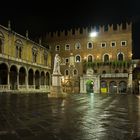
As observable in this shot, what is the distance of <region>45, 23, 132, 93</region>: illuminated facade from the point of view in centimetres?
4416

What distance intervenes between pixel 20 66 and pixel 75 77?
47.1 feet

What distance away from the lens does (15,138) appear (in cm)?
432

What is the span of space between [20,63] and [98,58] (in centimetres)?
1688

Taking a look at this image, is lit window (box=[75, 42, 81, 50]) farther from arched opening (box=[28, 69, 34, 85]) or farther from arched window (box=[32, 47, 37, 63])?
arched opening (box=[28, 69, 34, 85])

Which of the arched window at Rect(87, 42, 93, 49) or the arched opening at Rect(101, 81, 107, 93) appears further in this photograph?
the arched window at Rect(87, 42, 93, 49)

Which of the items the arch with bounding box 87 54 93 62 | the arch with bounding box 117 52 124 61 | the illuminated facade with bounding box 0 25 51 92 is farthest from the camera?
the arch with bounding box 87 54 93 62

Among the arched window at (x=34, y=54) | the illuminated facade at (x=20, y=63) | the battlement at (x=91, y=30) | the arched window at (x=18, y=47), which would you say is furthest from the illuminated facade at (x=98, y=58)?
the arched window at (x=18, y=47)

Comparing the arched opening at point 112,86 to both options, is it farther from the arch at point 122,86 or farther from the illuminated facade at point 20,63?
the illuminated facade at point 20,63

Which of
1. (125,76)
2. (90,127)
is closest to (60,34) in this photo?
(125,76)

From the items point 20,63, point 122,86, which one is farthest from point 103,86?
point 20,63

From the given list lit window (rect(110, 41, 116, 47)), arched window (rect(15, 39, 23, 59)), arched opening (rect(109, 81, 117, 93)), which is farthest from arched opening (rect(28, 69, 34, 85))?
lit window (rect(110, 41, 116, 47))

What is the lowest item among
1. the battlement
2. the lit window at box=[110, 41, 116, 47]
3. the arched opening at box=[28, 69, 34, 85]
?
the arched opening at box=[28, 69, 34, 85]

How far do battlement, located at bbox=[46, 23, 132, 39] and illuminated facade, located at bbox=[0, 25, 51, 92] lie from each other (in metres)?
4.37

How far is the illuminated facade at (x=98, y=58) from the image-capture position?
44.2m
